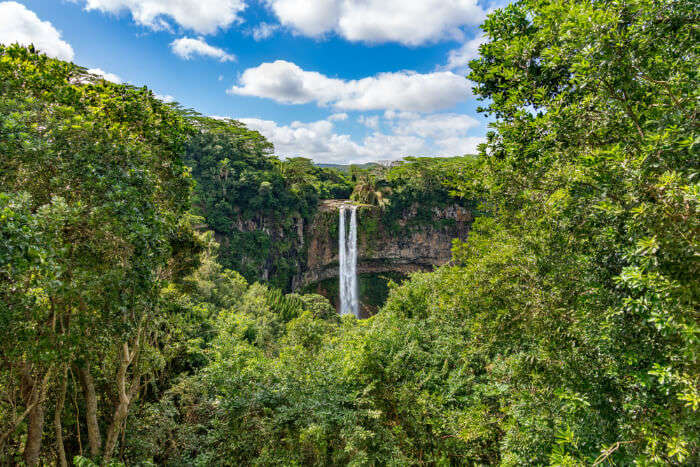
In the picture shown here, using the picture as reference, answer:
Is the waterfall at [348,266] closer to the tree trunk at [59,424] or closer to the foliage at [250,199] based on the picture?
the foliage at [250,199]

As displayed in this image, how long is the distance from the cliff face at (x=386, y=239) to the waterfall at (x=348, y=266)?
718 mm

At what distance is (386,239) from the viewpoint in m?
37.5

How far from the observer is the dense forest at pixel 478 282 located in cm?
236

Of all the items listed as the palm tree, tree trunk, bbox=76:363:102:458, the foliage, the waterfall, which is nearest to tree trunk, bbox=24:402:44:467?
tree trunk, bbox=76:363:102:458

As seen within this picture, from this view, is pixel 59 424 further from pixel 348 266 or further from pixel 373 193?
pixel 373 193

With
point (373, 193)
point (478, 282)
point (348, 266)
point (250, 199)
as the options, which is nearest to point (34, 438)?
point (478, 282)

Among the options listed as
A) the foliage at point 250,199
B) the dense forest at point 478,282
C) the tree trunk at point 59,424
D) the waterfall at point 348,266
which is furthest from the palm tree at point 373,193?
the tree trunk at point 59,424

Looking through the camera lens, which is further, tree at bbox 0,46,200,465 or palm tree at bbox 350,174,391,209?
A: palm tree at bbox 350,174,391,209

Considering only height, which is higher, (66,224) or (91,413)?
(66,224)

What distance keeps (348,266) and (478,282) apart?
106ft

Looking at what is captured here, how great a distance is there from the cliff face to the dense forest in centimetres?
2777

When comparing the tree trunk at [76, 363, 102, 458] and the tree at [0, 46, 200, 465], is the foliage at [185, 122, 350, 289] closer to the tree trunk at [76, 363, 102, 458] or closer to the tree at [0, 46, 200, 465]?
the tree trunk at [76, 363, 102, 458]

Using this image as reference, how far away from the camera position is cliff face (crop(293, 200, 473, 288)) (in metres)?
35.7

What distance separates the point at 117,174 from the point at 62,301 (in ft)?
5.19
